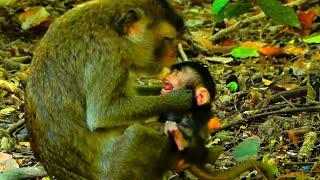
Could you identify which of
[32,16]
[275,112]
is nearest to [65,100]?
[275,112]

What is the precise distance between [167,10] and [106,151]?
1172mm

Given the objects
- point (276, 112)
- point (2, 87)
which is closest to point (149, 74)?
point (276, 112)

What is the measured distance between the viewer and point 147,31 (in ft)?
20.4

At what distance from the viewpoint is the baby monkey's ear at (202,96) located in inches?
241

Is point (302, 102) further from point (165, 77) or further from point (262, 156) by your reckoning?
point (165, 77)

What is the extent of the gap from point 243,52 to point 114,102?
3.65 metres

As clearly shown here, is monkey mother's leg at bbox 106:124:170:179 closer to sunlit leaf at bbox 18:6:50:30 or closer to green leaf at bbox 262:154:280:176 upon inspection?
green leaf at bbox 262:154:280:176

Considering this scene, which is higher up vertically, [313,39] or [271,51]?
[313,39]

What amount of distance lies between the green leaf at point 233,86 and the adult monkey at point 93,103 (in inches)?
87.5

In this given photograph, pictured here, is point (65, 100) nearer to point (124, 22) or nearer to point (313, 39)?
point (124, 22)

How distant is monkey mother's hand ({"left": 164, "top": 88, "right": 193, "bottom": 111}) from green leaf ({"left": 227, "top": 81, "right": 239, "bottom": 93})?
219 centimetres

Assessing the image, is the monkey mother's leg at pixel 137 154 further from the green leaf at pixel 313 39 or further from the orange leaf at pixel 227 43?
the orange leaf at pixel 227 43

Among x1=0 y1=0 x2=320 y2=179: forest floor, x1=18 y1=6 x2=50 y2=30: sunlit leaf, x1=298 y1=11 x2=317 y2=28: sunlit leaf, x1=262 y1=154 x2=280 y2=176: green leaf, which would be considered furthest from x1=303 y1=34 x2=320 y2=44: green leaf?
x1=18 y1=6 x2=50 y2=30: sunlit leaf

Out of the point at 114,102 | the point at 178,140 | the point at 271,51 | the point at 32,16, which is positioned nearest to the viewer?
the point at 114,102
